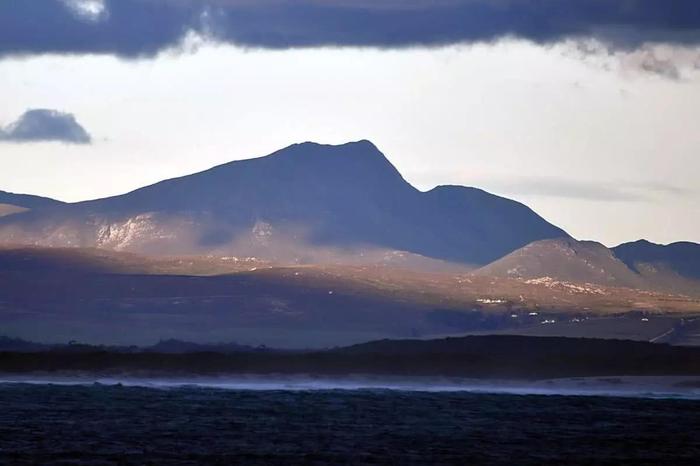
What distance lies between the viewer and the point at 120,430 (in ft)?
253

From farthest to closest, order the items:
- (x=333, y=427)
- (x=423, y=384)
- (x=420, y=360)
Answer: (x=420, y=360) < (x=423, y=384) < (x=333, y=427)

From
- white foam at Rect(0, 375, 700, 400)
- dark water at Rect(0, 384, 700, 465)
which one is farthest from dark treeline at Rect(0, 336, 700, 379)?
dark water at Rect(0, 384, 700, 465)

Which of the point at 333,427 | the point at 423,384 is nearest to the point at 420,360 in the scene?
the point at 423,384

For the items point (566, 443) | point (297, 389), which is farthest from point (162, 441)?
point (297, 389)

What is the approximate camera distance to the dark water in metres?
69.0

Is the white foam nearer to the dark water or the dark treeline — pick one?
the dark treeline

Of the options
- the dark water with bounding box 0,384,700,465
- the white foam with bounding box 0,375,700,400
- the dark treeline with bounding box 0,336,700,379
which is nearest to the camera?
the dark water with bounding box 0,384,700,465

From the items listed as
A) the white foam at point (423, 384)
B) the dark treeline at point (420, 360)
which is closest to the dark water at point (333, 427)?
the white foam at point (423, 384)

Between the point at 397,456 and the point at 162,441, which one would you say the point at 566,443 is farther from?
the point at 162,441

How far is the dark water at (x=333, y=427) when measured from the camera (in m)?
69.0

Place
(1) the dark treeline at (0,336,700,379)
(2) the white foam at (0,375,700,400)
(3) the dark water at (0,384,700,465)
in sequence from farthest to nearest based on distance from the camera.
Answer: (1) the dark treeline at (0,336,700,379), (2) the white foam at (0,375,700,400), (3) the dark water at (0,384,700,465)

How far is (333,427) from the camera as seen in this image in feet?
265

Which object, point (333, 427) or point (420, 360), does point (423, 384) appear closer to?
point (420, 360)

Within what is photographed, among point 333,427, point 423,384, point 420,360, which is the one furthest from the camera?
point 420,360
